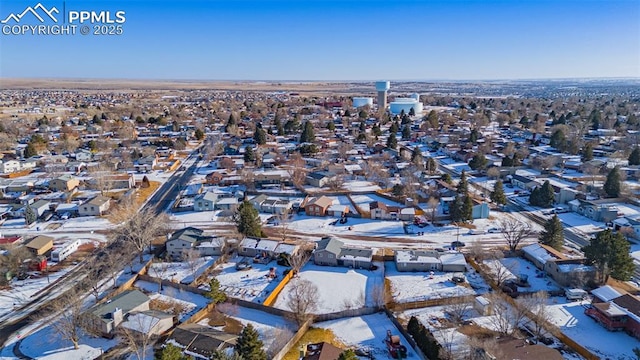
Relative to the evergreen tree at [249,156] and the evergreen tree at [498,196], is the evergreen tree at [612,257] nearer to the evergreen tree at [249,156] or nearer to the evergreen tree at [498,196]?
the evergreen tree at [498,196]

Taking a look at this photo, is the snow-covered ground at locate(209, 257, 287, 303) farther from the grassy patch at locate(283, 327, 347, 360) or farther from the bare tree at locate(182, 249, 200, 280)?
the grassy patch at locate(283, 327, 347, 360)

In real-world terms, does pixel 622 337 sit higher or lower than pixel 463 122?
lower

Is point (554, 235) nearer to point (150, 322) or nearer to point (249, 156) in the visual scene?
point (150, 322)

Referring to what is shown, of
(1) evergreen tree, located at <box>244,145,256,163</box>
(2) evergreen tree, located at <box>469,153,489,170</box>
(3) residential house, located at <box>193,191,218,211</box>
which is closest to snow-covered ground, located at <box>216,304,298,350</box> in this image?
(3) residential house, located at <box>193,191,218,211</box>

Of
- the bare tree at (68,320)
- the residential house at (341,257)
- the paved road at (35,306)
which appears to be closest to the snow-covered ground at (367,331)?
the residential house at (341,257)

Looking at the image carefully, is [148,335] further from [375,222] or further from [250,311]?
[375,222]

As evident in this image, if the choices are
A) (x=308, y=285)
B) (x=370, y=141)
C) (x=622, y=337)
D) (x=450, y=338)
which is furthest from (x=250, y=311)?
(x=370, y=141)

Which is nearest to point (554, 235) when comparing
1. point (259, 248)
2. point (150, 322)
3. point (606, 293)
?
point (606, 293)
